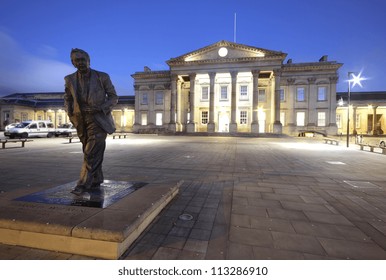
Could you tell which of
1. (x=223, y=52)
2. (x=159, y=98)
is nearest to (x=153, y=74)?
(x=159, y=98)

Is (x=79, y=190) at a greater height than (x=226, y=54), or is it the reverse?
(x=226, y=54)

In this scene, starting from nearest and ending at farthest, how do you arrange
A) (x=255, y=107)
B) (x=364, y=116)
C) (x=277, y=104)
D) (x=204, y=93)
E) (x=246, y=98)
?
(x=277, y=104)
(x=255, y=107)
(x=246, y=98)
(x=364, y=116)
(x=204, y=93)

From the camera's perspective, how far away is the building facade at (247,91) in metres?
37.8

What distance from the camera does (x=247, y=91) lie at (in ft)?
143

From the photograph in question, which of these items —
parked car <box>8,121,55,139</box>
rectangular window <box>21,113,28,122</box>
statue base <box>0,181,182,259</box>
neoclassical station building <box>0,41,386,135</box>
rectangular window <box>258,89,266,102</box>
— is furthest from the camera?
rectangular window <box>21,113,28,122</box>

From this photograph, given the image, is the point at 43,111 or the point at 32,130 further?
the point at 43,111

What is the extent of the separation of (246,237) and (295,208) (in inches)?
68.6

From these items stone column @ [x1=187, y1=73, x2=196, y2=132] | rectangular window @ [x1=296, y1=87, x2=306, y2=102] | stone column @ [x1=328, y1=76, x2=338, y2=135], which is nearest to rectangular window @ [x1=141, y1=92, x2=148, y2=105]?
stone column @ [x1=187, y1=73, x2=196, y2=132]

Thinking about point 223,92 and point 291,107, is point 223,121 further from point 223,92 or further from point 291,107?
point 291,107

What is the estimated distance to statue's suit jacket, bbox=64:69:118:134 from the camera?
3969mm

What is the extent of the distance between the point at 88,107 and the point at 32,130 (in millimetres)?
28658

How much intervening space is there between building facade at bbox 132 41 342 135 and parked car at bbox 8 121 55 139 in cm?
2010

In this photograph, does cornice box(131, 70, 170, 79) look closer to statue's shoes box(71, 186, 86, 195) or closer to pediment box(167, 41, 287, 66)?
pediment box(167, 41, 287, 66)

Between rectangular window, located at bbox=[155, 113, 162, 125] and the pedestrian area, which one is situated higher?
rectangular window, located at bbox=[155, 113, 162, 125]
